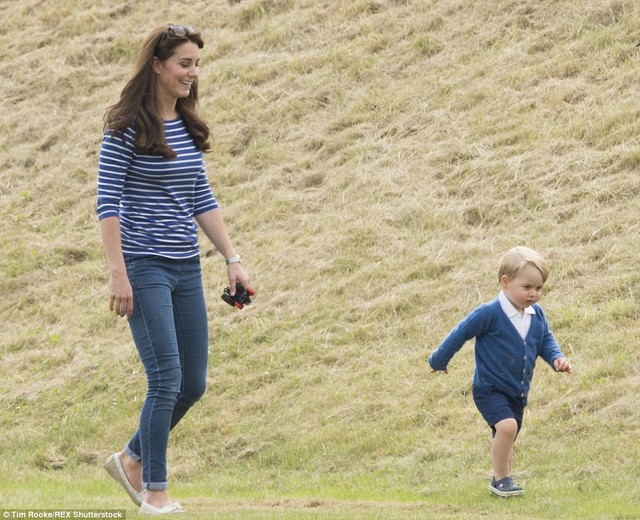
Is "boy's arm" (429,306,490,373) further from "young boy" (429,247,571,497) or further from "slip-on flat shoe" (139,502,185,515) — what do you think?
"slip-on flat shoe" (139,502,185,515)

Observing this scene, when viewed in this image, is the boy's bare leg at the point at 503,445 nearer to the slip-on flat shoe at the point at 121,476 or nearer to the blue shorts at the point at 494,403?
the blue shorts at the point at 494,403

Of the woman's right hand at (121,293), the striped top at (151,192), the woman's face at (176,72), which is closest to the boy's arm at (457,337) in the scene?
the striped top at (151,192)

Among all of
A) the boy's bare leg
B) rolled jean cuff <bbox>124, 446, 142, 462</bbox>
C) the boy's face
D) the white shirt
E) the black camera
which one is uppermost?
the black camera

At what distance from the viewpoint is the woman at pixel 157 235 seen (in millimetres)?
5887

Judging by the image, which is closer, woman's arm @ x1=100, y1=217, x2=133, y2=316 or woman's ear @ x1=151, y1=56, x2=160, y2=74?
woman's arm @ x1=100, y1=217, x2=133, y2=316

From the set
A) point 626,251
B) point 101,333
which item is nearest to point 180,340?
point 626,251

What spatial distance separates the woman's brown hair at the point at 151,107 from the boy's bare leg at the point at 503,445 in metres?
2.32

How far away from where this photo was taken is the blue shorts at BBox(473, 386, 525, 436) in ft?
22.0

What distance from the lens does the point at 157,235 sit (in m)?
5.99

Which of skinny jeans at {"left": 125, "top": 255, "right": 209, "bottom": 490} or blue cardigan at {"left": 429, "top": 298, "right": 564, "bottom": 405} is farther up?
skinny jeans at {"left": 125, "top": 255, "right": 209, "bottom": 490}

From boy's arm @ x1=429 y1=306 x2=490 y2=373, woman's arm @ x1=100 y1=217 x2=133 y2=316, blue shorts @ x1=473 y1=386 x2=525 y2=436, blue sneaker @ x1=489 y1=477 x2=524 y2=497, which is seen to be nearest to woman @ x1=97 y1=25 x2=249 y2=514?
woman's arm @ x1=100 y1=217 x2=133 y2=316

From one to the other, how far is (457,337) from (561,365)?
60cm

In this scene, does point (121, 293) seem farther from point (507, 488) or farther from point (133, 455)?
point (507, 488)

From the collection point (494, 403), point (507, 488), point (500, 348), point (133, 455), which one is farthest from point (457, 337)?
point (133, 455)
